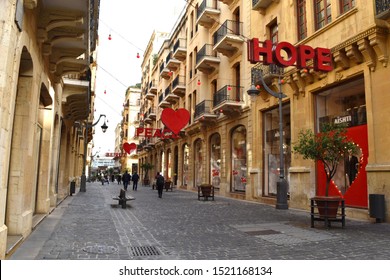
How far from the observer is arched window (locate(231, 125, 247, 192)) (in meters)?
19.0

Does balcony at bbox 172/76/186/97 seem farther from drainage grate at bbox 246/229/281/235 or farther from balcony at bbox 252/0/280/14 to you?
drainage grate at bbox 246/229/281/235

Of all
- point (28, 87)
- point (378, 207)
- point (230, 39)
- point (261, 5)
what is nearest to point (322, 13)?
point (261, 5)

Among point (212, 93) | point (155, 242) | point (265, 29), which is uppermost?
point (265, 29)

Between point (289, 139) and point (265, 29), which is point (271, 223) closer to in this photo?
point (289, 139)

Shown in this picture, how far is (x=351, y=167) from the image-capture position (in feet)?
37.6

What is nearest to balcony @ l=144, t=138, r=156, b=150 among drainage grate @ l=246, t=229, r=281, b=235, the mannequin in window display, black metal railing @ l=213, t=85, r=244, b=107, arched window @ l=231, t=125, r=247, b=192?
black metal railing @ l=213, t=85, r=244, b=107

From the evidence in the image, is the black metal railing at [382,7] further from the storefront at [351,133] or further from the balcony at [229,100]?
the balcony at [229,100]

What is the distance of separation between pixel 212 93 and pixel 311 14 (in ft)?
36.7

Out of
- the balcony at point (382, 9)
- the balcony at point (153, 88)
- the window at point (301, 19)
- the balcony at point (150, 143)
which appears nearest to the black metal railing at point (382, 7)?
the balcony at point (382, 9)

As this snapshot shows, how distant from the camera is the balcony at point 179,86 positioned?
30.1 m

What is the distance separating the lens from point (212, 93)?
78.3 ft

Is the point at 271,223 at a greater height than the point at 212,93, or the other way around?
the point at 212,93
